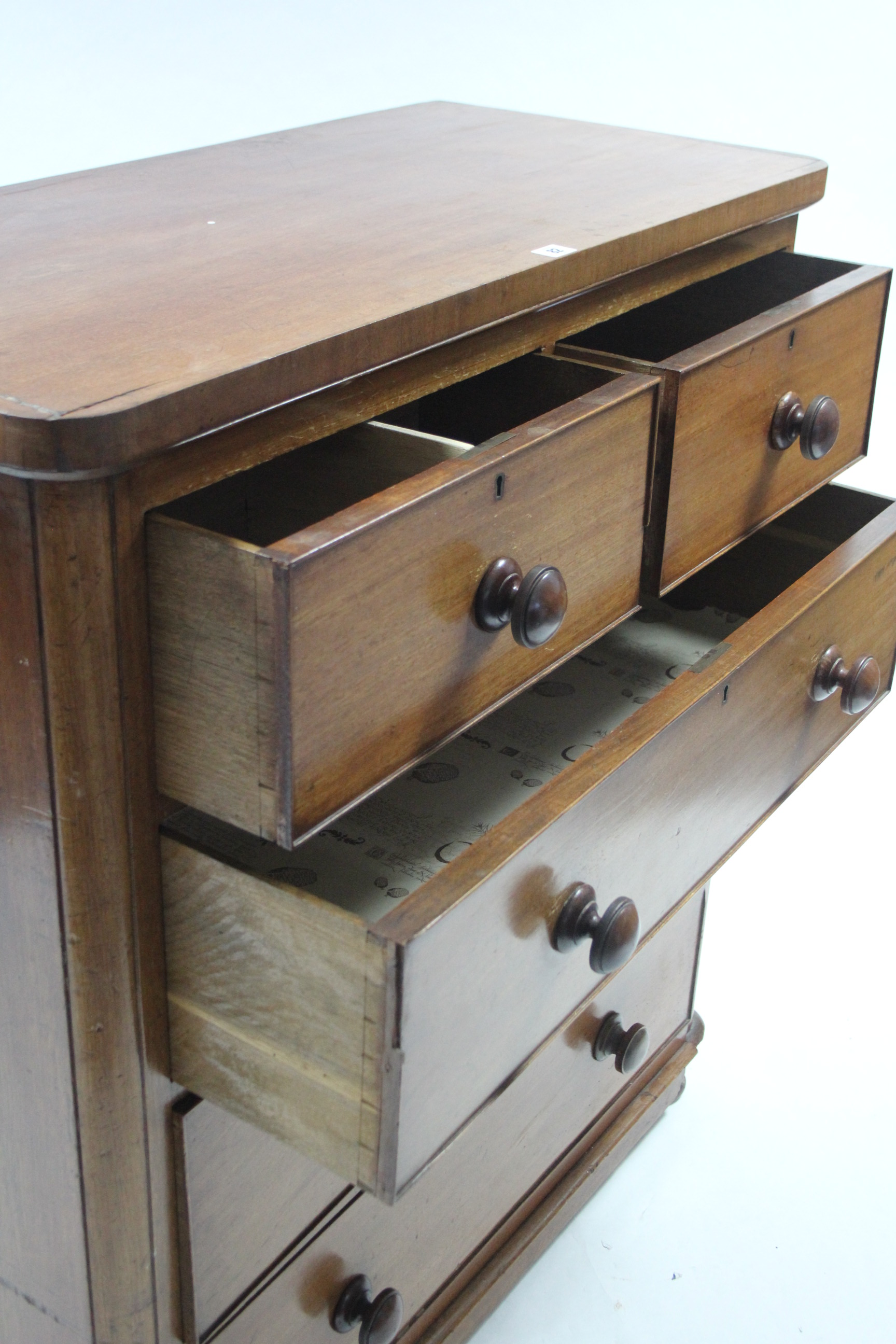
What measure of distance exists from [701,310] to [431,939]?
66 cm

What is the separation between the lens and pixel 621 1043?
47.1 inches

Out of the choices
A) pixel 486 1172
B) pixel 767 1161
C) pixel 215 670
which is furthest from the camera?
pixel 767 1161

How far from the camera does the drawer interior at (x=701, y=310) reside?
114 centimetres

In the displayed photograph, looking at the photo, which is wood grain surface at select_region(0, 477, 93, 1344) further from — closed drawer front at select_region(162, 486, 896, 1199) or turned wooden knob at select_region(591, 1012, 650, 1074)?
turned wooden knob at select_region(591, 1012, 650, 1074)

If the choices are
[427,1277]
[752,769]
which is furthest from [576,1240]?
[752,769]

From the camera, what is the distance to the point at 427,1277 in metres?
1.10

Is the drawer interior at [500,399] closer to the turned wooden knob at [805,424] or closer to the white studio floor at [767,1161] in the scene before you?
the turned wooden knob at [805,424]

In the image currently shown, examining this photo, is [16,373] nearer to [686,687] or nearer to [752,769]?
[686,687]

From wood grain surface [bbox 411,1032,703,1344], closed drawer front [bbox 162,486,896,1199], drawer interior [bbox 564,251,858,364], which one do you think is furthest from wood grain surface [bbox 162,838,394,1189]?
drawer interior [bbox 564,251,858,364]

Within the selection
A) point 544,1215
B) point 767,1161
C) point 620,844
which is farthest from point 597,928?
point 767,1161

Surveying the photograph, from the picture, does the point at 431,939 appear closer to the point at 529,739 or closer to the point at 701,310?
the point at 529,739

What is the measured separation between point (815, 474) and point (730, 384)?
0.66 feet

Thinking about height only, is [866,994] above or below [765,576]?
below

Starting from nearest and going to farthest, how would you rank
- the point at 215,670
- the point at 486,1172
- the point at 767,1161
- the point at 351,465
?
the point at 215,670, the point at 351,465, the point at 486,1172, the point at 767,1161
